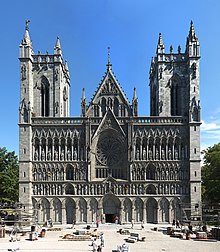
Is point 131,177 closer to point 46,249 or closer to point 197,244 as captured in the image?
point 197,244

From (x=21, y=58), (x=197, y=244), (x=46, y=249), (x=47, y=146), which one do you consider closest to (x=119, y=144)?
(x=47, y=146)

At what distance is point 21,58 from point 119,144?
20817 millimetres

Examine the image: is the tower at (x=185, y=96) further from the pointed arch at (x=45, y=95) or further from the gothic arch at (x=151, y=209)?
the pointed arch at (x=45, y=95)

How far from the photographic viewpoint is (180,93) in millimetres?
58406

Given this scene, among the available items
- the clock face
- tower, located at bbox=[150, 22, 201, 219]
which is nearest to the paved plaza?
tower, located at bbox=[150, 22, 201, 219]

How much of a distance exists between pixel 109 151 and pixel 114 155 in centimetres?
101

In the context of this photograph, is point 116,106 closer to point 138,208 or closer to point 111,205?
point 111,205

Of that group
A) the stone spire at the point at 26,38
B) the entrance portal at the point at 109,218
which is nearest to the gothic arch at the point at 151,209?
the entrance portal at the point at 109,218

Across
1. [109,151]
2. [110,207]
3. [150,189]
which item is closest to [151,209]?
[150,189]

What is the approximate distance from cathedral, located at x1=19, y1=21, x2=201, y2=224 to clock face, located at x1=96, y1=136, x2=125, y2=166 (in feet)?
0.51

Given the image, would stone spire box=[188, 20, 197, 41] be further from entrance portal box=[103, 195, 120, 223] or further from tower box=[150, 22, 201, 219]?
entrance portal box=[103, 195, 120, 223]

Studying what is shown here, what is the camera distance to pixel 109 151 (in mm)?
56812

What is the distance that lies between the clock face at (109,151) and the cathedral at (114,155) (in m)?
0.16

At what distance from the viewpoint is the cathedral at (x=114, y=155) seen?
54656 mm
